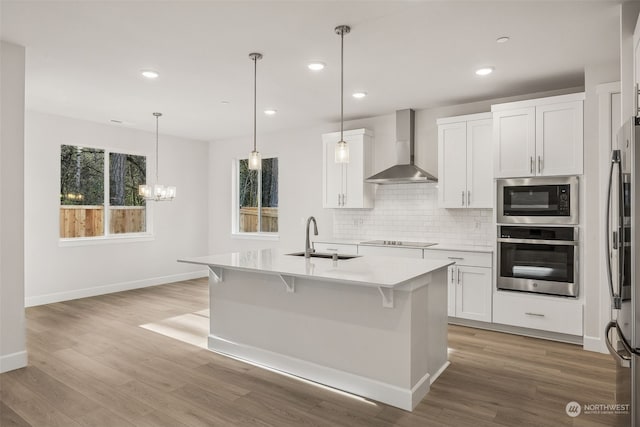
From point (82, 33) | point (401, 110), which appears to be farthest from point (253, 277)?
point (401, 110)

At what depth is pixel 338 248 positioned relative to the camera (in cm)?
535

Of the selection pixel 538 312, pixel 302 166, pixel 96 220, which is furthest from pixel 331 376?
pixel 96 220

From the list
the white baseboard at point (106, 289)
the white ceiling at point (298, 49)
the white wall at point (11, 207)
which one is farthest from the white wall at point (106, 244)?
the white wall at point (11, 207)

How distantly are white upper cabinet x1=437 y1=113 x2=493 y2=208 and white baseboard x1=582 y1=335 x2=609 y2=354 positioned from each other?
64.0 inches

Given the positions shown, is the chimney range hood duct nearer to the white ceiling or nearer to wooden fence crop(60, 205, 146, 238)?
the white ceiling

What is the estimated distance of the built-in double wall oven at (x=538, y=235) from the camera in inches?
156

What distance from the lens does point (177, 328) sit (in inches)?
175

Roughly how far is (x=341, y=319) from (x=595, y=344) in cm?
262

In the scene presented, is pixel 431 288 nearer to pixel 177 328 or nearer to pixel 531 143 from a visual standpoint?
pixel 531 143

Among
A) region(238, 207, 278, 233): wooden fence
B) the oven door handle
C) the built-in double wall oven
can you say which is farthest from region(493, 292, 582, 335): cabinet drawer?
region(238, 207, 278, 233): wooden fence

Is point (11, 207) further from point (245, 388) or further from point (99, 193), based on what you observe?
point (99, 193)

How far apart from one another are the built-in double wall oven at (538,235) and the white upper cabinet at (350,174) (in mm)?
1824

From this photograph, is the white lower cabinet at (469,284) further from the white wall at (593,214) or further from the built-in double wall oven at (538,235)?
the white wall at (593,214)

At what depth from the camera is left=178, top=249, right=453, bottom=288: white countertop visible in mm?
2533
